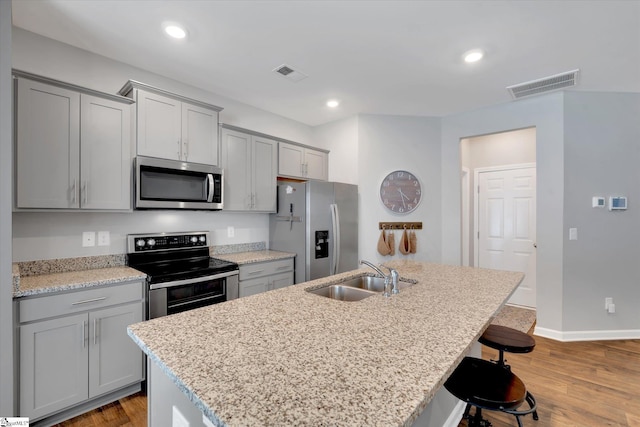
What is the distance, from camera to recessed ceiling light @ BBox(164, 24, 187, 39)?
2035mm

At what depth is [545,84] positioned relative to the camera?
114 inches

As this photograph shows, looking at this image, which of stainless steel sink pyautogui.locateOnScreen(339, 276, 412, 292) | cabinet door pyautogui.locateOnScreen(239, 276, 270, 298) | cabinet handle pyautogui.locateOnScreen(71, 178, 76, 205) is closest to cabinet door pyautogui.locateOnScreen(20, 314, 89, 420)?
cabinet handle pyautogui.locateOnScreen(71, 178, 76, 205)

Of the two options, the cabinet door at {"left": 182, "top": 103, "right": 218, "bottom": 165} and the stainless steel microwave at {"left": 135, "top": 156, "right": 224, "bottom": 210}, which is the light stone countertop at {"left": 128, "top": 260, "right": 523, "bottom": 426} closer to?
the stainless steel microwave at {"left": 135, "top": 156, "right": 224, "bottom": 210}

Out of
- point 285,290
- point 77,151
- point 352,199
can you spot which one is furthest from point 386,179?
point 77,151

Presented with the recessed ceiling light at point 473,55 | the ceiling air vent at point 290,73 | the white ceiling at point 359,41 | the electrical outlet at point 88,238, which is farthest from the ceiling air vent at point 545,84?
the electrical outlet at point 88,238

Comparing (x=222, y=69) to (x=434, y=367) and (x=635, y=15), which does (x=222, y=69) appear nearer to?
(x=434, y=367)

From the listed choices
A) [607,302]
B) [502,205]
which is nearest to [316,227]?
[502,205]

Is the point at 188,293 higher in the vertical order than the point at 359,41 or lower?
lower

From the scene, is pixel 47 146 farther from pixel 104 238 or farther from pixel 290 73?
pixel 290 73

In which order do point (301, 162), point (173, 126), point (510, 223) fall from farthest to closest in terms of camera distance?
point (510, 223), point (301, 162), point (173, 126)

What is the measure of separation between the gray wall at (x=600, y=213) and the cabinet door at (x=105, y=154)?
4263 millimetres

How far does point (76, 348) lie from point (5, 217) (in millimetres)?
913

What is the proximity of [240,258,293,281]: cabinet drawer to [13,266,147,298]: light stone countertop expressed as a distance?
2.88 feet

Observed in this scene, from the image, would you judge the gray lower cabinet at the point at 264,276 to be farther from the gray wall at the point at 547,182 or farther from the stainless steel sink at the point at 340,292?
the gray wall at the point at 547,182
